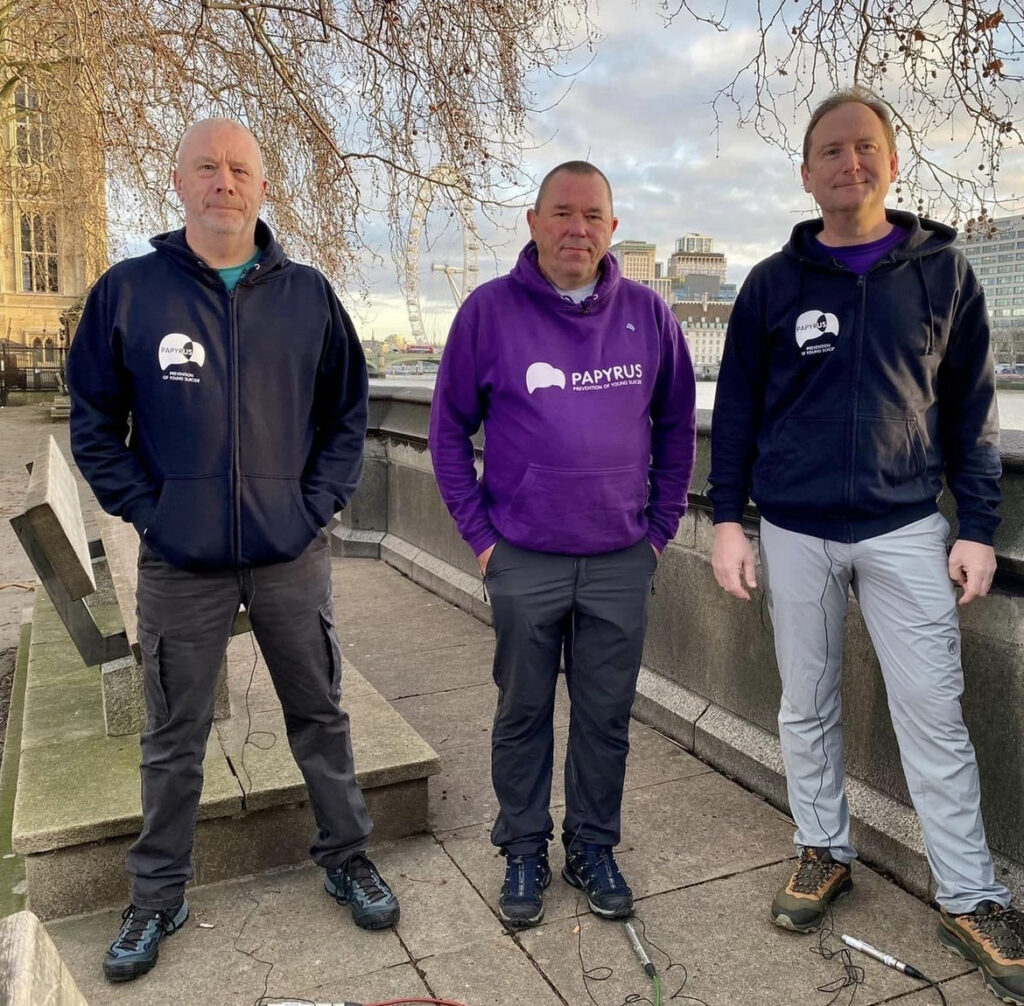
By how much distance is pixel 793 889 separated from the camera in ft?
9.65

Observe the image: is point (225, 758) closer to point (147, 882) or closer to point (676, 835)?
point (147, 882)

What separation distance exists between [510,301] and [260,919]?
207 cm

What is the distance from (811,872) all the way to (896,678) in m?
0.68

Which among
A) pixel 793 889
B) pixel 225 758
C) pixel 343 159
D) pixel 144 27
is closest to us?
pixel 793 889

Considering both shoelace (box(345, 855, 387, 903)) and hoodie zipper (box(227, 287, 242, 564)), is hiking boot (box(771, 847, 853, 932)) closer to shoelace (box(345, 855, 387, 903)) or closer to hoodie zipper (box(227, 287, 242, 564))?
shoelace (box(345, 855, 387, 903))

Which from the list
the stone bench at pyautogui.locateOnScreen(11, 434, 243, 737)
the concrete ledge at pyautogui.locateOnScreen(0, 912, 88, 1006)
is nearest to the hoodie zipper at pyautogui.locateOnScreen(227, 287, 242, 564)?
the stone bench at pyautogui.locateOnScreen(11, 434, 243, 737)

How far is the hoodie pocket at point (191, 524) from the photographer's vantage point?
273cm

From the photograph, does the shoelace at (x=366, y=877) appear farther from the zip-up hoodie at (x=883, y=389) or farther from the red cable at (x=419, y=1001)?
the zip-up hoodie at (x=883, y=389)

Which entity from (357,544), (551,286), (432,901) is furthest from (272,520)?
(357,544)

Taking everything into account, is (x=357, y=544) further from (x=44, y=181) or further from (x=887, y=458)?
(x=44, y=181)

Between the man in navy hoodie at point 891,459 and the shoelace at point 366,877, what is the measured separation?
1.23 metres

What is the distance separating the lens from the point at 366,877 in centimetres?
301

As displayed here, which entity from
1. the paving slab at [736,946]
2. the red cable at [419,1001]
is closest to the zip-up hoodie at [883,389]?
the paving slab at [736,946]

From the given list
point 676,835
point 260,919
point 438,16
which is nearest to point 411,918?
point 260,919
